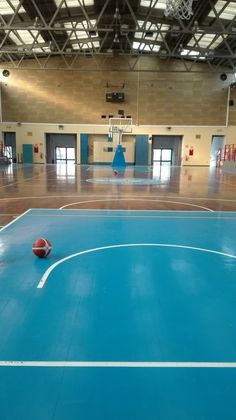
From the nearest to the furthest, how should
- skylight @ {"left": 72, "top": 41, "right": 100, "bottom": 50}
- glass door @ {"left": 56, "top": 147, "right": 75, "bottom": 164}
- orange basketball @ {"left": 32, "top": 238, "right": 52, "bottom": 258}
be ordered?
orange basketball @ {"left": 32, "top": 238, "right": 52, "bottom": 258}
skylight @ {"left": 72, "top": 41, "right": 100, "bottom": 50}
glass door @ {"left": 56, "top": 147, "right": 75, "bottom": 164}

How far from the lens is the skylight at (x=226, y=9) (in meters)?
16.0

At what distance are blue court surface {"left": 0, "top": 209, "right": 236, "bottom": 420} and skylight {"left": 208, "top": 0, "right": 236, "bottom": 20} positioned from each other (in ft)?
51.8

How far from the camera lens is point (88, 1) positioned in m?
18.4

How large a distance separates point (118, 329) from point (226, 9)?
19.5 m

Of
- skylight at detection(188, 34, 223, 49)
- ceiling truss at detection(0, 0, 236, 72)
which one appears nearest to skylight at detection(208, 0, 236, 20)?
ceiling truss at detection(0, 0, 236, 72)

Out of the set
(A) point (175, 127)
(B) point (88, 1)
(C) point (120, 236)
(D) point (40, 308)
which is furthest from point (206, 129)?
(D) point (40, 308)

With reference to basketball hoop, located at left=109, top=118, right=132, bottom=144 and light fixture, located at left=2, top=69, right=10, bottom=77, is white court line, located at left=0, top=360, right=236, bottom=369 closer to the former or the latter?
basketball hoop, located at left=109, top=118, right=132, bottom=144

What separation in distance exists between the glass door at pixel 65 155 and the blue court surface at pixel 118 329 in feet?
88.6

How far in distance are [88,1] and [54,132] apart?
12.1 m

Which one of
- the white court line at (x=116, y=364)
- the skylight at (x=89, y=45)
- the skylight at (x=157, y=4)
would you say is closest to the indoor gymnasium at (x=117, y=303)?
the white court line at (x=116, y=364)

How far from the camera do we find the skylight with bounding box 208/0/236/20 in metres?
16.0

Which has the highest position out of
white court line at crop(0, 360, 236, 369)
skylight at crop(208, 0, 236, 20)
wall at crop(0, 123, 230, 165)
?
skylight at crop(208, 0, 236, 20)

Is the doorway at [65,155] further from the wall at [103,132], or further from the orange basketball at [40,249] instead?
the orange basketball at [40,249]
